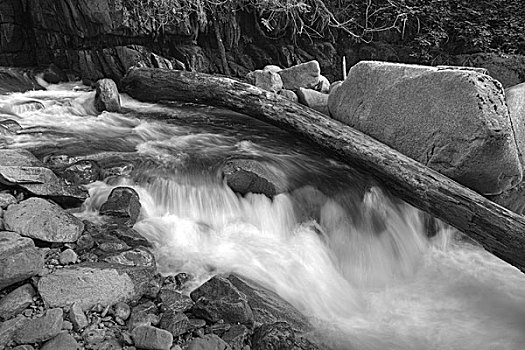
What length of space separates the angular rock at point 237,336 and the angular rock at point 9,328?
1162mm

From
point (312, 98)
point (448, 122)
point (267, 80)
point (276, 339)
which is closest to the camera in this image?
point (276, 339)

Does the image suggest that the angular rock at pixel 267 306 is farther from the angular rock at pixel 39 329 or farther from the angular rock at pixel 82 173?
the angular rock at pixel 82 173

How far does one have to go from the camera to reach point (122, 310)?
261cm

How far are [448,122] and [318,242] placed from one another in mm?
1920

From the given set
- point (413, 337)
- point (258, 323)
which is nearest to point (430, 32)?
point (413, 337)

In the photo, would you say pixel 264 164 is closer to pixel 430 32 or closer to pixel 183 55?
pixel 183 55

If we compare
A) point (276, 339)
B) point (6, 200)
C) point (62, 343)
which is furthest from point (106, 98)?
point (276, 339)

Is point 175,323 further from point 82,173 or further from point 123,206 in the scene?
point 82,173

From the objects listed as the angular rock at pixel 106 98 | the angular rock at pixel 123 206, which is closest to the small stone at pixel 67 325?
the angular rock at pixel 123 206

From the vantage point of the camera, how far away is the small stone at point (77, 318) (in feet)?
7.92

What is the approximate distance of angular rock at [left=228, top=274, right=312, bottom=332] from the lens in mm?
2920

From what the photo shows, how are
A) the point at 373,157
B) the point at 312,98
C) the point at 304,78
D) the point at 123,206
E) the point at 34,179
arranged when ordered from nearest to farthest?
the point at 34,179 < the point at 123,206 < the point at 373,157 < the point at 312,98 < the point at 304,78

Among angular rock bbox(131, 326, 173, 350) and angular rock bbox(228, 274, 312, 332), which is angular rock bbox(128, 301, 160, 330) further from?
angular rock bbox(228, 274, 312, 332)

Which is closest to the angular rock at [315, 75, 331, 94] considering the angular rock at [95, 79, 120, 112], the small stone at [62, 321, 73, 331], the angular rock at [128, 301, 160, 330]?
the angular rock at [95, 79, 120, 112]
